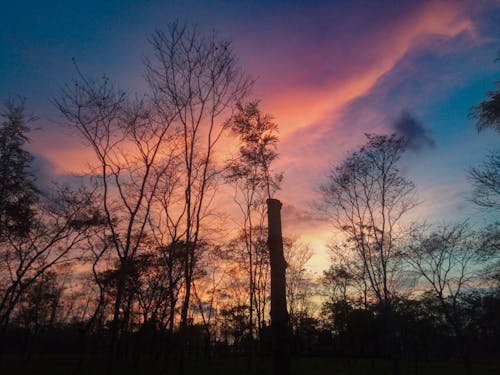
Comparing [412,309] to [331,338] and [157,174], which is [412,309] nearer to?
[331,338]

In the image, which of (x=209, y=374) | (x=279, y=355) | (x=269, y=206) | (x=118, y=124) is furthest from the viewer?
(x=209, y=374)

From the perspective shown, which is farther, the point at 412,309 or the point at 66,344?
the point at 66,344

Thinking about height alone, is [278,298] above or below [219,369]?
above

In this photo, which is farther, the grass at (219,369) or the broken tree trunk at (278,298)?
the grass at (219,369)

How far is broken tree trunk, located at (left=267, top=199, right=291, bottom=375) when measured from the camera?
15.8ft

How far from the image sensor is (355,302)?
170 ft

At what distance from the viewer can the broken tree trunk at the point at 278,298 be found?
480 centimetres

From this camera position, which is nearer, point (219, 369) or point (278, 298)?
A: point (278, 298)

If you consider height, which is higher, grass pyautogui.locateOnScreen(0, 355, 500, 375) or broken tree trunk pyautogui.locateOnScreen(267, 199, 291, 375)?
broken tree trunk pyautogui.locateOnScreen(267, 199, 291, 375)

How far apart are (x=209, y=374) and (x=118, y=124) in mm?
25901

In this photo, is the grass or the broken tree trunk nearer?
the broken tree trunk

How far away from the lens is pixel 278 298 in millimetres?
5137

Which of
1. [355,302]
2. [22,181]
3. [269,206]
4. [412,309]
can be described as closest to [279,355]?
[269,206]

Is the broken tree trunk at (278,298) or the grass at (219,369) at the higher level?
the broken tree trunk at (278,298)
